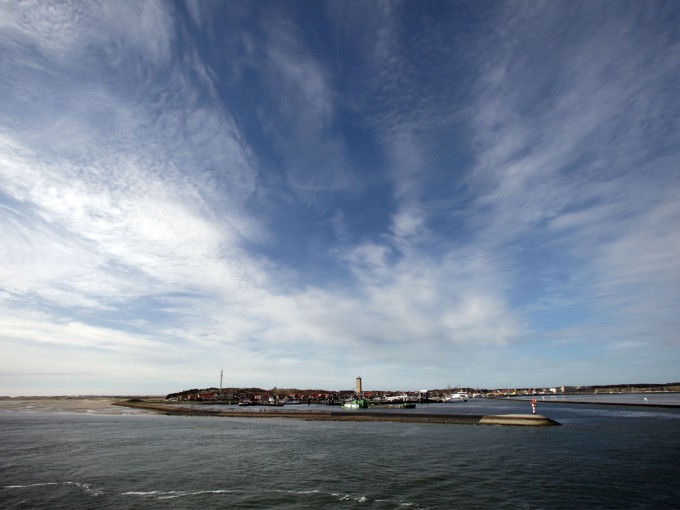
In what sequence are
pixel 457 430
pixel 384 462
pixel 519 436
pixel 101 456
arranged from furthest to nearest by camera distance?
pixel 457 430 → pixel 519 436 → pixel 101 456 → pixel 384 462

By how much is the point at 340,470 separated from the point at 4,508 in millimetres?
22350

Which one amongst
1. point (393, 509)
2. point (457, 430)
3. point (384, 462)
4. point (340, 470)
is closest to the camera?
point (393, 509)

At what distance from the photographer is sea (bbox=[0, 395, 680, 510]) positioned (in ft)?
77.5

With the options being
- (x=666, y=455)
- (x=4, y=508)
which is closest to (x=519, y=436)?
(x=666, y=455)

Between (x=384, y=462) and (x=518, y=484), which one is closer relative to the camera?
(x=518, y=484)

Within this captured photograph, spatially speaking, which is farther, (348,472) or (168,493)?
(348,472)

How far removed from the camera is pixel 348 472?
31672mm

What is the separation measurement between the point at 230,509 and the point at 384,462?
17.6 meters

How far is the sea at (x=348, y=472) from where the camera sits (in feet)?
77.5

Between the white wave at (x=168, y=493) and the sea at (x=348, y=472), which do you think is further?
the white wave at (x=168, y=493)

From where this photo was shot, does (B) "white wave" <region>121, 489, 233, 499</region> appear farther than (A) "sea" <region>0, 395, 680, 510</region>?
Yes

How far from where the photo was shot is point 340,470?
107 ft

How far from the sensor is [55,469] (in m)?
33.1

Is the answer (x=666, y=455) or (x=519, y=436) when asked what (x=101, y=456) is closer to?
(x=519, y=436)
